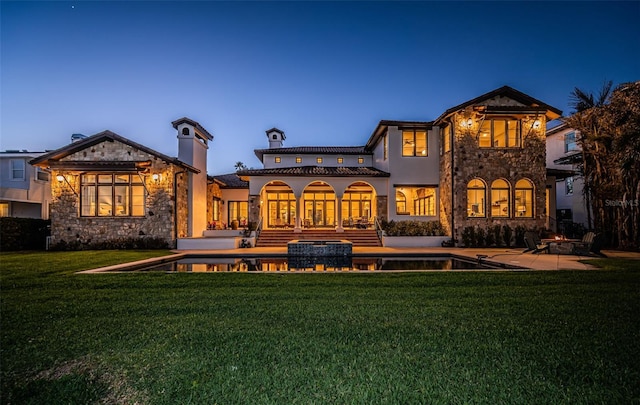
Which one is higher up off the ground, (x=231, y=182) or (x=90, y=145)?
(x=90, y=145)

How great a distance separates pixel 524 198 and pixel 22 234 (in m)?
24.9

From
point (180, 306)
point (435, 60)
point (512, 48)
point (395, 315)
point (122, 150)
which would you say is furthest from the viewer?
point (435, 60)

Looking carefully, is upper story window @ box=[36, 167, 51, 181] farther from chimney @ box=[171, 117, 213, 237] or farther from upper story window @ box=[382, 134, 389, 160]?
upper story window @ box=[382, 134, 389, 160]

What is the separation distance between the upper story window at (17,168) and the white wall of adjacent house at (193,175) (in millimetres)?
14517

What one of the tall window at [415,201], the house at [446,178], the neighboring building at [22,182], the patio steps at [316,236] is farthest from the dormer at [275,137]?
the neighboring building at [22,182]

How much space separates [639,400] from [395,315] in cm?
265

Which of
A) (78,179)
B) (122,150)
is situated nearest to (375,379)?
(122,150)

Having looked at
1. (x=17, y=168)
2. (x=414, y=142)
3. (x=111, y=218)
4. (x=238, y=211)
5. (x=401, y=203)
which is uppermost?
(x=414, y=142)

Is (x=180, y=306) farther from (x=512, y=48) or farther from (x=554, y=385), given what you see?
(x=512, y=48)

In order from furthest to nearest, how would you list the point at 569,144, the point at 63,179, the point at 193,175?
the point at 569,144 < the point at 193,175 < the point at 63,179

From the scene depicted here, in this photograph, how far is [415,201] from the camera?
20922 mm

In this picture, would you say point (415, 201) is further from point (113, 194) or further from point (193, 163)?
point (113, 194)

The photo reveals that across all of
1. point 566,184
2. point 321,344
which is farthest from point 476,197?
point 321,344

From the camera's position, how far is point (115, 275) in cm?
839
